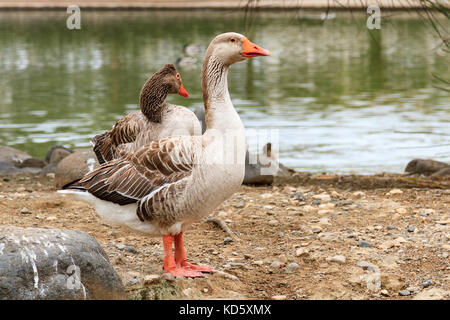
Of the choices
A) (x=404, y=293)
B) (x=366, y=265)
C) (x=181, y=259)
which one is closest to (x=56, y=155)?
(x=181, y=259)

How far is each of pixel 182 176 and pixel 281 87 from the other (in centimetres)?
1692

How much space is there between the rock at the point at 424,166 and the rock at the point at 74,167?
5919mm

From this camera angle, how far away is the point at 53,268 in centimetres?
507

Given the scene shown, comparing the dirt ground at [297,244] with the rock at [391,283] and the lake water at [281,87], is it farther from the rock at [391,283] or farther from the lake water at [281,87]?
the lake water at [281,87]

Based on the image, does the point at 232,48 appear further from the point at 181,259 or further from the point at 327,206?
the point at 327,206

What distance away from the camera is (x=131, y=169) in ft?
19.7

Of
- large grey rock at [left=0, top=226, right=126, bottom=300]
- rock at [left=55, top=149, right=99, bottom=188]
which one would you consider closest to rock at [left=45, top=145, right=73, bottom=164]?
rock at [left=55, top=149, right=99, bottom=188]

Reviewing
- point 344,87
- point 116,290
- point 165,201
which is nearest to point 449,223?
point 165,201

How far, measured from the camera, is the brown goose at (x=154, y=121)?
297 inches

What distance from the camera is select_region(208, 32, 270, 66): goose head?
5.91 metres

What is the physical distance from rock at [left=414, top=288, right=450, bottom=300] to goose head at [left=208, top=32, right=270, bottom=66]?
265 cm

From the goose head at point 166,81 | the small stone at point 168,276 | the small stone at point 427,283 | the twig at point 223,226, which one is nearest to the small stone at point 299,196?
the twig at point 223,226

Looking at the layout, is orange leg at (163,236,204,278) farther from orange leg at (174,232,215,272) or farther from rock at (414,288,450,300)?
rock at (414,288,450,300)

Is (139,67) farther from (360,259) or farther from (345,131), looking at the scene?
(360,259)
